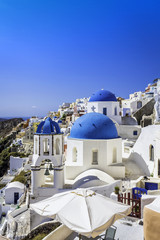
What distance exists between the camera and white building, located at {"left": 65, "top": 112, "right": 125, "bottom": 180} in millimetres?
12422

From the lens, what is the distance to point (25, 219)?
1205 cm

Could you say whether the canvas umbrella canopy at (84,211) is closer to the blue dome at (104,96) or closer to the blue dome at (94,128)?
the blue dome at (94,128)

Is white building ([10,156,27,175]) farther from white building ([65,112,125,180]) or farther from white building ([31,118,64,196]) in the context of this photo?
white building ([31,118,64,196])

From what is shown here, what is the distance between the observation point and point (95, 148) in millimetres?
12516

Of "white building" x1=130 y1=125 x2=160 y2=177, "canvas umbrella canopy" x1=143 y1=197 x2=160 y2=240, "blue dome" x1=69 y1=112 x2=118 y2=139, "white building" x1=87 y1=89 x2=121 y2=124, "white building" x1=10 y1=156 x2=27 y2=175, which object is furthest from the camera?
"white building" x1=10 y1=156 x2=27 y2=175

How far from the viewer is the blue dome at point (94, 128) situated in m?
12.7

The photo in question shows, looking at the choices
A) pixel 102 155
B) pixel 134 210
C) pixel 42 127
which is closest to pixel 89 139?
pixel 102 155

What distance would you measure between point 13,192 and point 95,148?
1178 cm


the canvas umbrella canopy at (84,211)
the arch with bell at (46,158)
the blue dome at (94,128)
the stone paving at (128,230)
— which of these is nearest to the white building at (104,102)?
the blue dome at (94,128)

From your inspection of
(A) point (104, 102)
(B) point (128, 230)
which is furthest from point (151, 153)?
(A) point (104, 102)

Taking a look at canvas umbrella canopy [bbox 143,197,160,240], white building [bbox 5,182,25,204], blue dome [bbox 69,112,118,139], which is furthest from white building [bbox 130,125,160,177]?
white building [bbox 5,182,25,204]

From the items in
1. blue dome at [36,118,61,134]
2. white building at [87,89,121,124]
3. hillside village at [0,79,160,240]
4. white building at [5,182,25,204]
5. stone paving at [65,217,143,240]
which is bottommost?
white building at [5,182,25,204]

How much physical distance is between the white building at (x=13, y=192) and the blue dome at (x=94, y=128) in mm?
10252

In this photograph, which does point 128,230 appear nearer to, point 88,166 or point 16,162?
point 88,166
